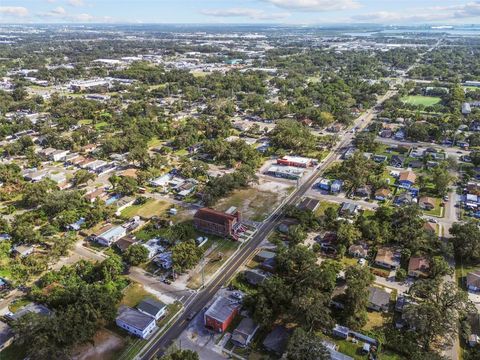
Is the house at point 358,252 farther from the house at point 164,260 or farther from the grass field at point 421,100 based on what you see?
the grass field at point 421,100

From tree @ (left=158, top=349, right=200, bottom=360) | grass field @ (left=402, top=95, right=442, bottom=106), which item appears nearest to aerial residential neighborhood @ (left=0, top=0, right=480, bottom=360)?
tree @ (left=158, top=349, right=200, bottom=360)

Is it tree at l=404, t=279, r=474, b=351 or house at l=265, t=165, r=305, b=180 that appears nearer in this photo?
tree at l=404, t=279, r=474, b=351

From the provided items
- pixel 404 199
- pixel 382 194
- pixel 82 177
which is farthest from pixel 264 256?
pixel 82 177

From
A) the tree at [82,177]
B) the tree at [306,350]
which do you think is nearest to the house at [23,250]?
the tree at [82,177]

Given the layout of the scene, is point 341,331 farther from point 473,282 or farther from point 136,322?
point 136,322

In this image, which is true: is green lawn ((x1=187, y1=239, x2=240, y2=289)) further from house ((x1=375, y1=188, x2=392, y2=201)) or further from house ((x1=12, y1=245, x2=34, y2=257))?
house ((x1=375, y1=188, x2=392, y2=201))

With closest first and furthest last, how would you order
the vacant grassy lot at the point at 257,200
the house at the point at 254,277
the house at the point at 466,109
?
1. the house at the point at 254,277
2. the vacant grassy lot at the point at 257,200
3. the house at the point at 466,109
